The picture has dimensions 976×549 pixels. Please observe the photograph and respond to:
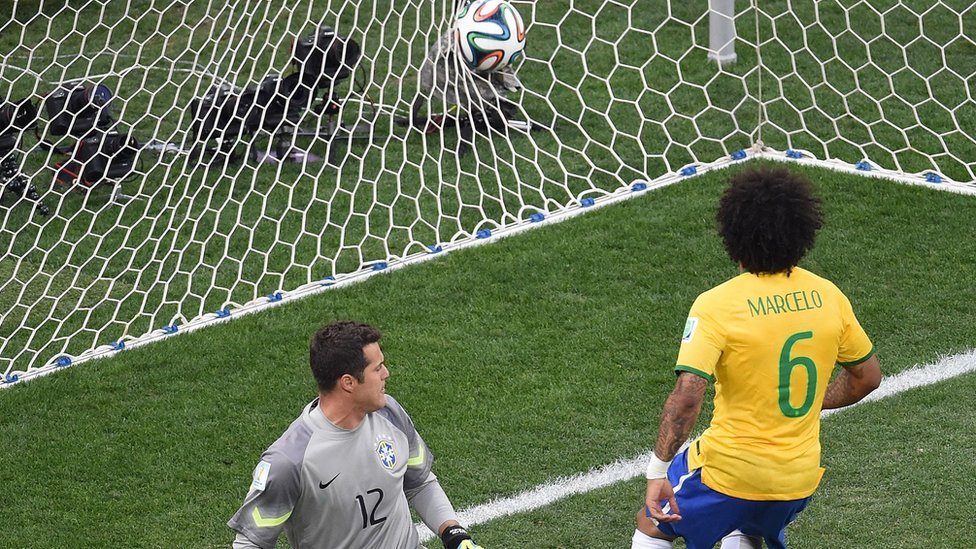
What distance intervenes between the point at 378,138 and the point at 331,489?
19.6ft

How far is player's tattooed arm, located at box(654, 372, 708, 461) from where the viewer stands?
3.68 m

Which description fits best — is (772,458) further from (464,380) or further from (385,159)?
(385,159)

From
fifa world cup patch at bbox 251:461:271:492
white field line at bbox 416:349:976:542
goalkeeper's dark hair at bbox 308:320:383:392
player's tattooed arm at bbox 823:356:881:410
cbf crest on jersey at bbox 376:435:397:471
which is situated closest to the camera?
fifa world cup patch at bbox 251:461:271:492

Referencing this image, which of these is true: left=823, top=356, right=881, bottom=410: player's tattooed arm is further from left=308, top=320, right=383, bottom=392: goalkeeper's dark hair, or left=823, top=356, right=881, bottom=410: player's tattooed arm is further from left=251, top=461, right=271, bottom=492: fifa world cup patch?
left=251, top=461, right=271, bottom=492: fifa world cup patch

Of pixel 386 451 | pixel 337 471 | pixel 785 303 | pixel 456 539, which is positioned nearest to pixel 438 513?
pixel 456 539

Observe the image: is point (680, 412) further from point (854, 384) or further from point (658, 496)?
point (854, 384)


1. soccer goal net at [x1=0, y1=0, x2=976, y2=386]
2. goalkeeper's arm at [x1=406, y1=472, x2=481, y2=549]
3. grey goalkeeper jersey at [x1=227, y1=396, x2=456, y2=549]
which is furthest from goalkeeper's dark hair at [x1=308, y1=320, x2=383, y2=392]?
soccer goal net at [x1=0, y1=0, x2=976, y2=386]

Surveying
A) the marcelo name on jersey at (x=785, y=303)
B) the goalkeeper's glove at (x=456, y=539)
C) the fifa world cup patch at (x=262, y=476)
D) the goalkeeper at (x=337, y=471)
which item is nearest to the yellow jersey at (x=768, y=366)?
the marcelo name on jersey at (x=785, y=303)

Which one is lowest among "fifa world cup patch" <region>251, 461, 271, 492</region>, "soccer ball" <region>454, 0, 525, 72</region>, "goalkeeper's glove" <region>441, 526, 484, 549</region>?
"soccer ball" <region>454, 0, 525, 72</region>

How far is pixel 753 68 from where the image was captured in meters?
10.0

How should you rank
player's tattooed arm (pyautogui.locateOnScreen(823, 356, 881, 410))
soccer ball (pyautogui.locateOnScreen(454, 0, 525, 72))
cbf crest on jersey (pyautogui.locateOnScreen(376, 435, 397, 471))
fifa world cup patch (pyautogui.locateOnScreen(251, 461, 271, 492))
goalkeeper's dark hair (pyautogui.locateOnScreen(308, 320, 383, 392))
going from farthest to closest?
1. soccer ball (pyautogui.locateOnScreen(454, 0, 525, 72))
2. player's tattooed arm (pyautogui.locateOnScreen(823, 356, 881, 410))
3. cbf crest on jersey (pyautogui.locateOnScreen(376, 435, 397, 471))
4. goalkeeper's dark hair (pyautogui.locateOnScreen(308, 320, 383, 392))
5. fifa world cup patch (pyautogui.locateOnScreen(251, 461, 271, 492))

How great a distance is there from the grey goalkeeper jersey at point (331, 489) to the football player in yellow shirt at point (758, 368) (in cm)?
77

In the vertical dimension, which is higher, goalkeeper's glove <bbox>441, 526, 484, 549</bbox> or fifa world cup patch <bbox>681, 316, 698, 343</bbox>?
fifa world cup patch <bbox>681, 316, 698, 343</bbox>

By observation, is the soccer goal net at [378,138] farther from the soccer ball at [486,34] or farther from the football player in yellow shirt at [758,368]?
the football player in yellow shirt at [758,368]
